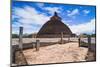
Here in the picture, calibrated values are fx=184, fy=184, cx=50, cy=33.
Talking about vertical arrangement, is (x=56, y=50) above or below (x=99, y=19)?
below

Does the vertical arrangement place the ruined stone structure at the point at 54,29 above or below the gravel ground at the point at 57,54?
above

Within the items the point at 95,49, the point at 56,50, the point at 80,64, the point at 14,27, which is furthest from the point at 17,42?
the point at 95,49

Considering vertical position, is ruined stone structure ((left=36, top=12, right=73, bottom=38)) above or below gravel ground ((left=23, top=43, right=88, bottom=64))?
above

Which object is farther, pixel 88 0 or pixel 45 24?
pixel 88 0

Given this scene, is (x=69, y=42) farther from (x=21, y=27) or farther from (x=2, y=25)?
(x=2, y=25)

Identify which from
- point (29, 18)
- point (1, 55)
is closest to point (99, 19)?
point (29, 18)

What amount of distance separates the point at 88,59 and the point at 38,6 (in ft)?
3.25

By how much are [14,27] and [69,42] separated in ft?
2.47

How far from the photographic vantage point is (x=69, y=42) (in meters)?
2.45

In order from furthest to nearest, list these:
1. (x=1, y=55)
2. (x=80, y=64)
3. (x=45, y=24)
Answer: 1. (x=80, y=64)
2. (x=45, y=24)
3. (x=1, y=55)

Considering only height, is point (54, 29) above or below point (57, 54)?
Result: above

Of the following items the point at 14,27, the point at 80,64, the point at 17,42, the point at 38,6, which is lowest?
the point at 80,64

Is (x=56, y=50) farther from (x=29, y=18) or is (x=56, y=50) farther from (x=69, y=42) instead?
(x=29, y=18)

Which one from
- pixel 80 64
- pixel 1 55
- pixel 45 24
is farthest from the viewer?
pixel 80 64
